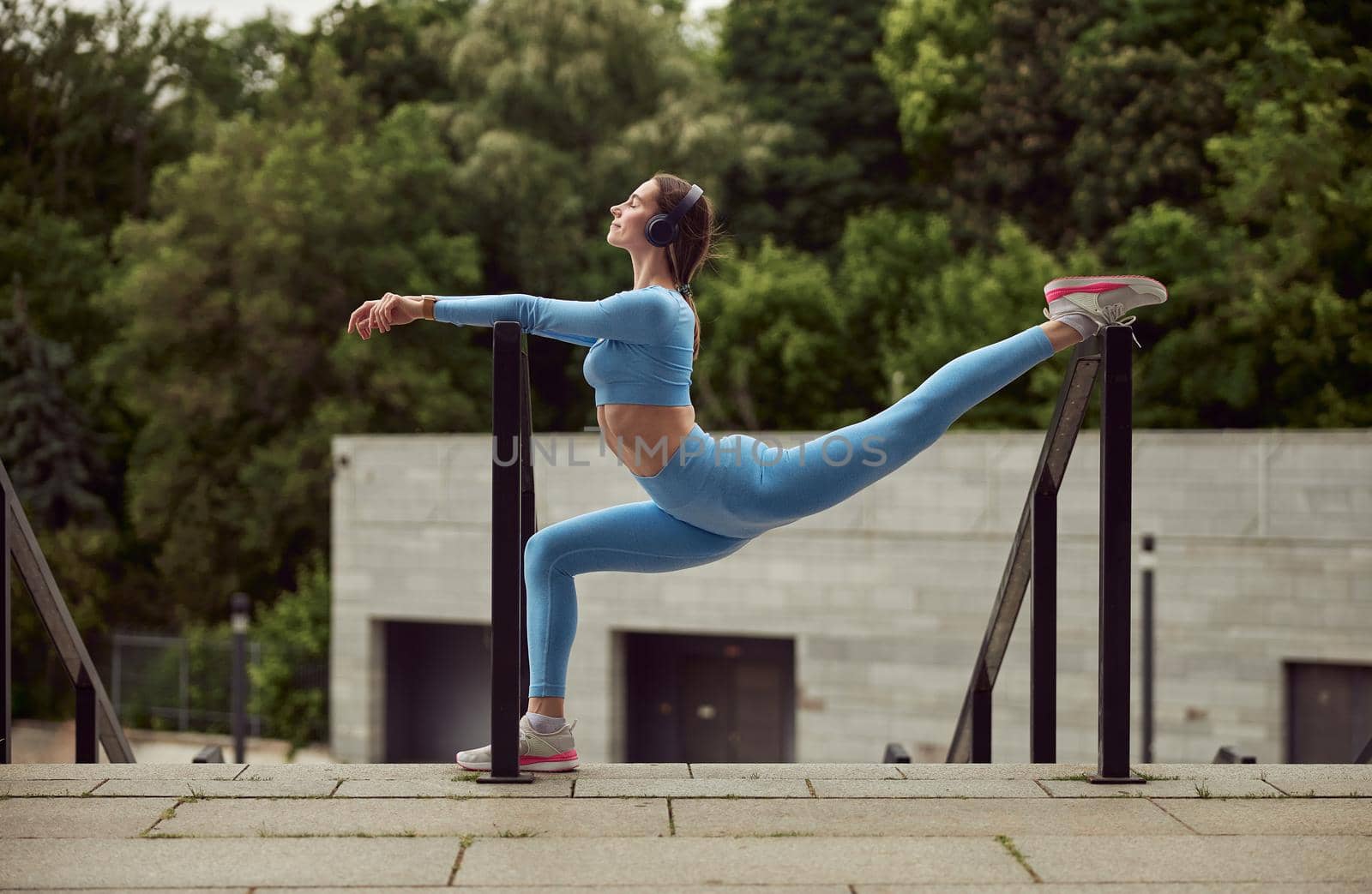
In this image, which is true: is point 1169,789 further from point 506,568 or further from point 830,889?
point 506,568

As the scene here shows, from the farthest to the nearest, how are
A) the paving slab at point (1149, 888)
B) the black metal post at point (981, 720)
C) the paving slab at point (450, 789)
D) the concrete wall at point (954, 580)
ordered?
the concrete wall at point (954, 580)
the black metal post at point (981, 720)
the paving slab at point (450, 789)
the paving slab at point (1149, 888)

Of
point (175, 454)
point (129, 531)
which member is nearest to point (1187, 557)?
point (175, 454)

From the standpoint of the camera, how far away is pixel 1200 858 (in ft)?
12.1

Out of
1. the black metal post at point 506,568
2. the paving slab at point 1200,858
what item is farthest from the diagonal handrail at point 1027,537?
the black metal post at point 506,568

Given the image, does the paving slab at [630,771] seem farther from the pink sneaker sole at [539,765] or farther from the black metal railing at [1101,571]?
the black metal railing at [1101,571]

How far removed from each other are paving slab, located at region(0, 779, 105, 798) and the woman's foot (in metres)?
1.11

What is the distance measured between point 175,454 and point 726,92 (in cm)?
1576

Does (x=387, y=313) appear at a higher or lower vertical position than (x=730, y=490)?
higher

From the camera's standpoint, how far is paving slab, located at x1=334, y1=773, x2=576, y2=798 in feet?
14.5

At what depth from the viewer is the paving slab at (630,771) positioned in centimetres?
476

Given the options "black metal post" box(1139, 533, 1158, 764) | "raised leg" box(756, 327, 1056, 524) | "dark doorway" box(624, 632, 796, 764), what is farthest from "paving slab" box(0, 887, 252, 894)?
"dark doorway" box(624, 632, 796, 764)

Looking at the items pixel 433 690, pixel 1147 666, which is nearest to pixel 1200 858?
pixel 1147 666

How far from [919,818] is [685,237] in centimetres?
194

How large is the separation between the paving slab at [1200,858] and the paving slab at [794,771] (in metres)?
0.96
